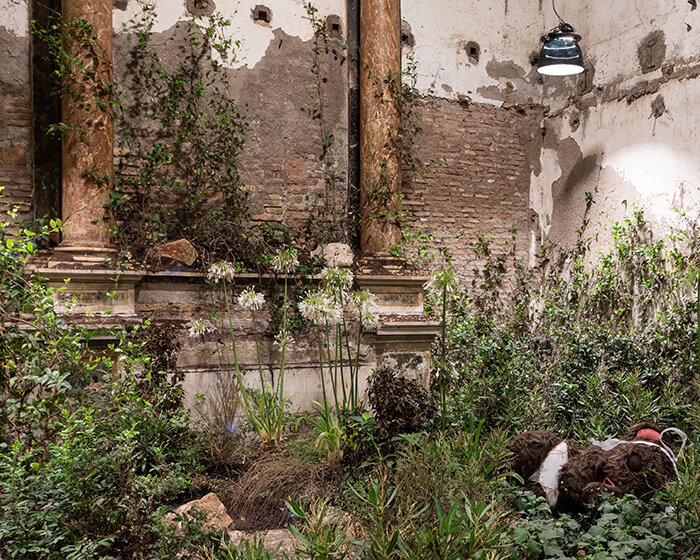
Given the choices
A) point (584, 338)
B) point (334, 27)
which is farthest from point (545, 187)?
point (334, 27)

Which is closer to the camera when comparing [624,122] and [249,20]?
[249,20]

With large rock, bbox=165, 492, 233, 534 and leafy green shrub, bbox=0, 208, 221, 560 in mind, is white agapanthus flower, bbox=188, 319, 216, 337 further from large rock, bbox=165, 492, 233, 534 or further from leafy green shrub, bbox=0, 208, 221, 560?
large rock, bbox=165, 492, 233, 534

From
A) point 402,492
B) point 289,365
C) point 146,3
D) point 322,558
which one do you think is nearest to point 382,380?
point 402,492

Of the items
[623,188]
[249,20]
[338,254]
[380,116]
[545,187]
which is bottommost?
[338,254]

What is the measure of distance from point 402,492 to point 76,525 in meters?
1.56

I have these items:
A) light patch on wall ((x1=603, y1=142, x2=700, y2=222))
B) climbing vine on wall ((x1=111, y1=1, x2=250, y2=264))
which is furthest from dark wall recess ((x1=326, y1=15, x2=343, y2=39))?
light patch on wall ((x1=603, y1=142, x2=700, y2=222))

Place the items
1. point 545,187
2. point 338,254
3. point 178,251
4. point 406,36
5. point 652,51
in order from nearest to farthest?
point 178,251 < point 338,254 < point 652,51 < point 406,36 < point 545,187

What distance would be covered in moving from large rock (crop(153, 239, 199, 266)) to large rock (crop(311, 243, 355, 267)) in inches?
49.5

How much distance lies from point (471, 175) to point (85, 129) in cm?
463

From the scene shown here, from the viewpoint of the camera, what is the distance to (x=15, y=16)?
555 cm

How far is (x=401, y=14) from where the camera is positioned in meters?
7.33

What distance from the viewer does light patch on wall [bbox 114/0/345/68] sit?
6.14 m

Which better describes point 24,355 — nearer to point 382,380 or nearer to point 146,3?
point 382,380

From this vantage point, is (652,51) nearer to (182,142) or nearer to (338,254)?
(338,254)
